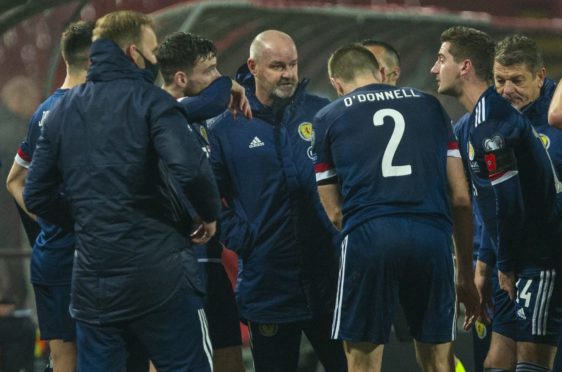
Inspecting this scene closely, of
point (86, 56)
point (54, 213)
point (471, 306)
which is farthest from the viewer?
point (86, 56)

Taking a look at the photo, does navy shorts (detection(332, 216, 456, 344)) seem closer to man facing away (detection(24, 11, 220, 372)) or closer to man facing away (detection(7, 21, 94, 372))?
man facing away (detection(24, 11, 220, 372))

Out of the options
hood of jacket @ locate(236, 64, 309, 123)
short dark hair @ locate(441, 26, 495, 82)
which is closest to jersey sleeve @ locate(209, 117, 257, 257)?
hood of jacket @ locate(236, 64, 309, 123)

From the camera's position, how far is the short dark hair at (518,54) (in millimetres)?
4770

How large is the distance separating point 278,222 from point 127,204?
1343 mm

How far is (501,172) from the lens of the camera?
427cm

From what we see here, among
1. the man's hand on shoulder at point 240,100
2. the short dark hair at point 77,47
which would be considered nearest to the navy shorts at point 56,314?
the short dark hair at point 77,47

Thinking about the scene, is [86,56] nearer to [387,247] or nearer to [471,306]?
[387,247]

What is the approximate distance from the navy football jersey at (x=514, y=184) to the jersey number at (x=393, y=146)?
0.38m

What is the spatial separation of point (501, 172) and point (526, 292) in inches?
23.6

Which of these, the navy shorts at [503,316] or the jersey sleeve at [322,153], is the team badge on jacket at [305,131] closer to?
A: the jersey sleeve at [322,153]

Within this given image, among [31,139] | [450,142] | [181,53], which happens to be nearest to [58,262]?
[31,139]

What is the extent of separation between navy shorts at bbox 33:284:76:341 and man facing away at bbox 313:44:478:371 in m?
1.27

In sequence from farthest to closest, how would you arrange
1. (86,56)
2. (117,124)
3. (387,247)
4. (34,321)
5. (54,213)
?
1. (34,321)
2. (86,56)
3. (387,247)
4. (54,213)
5. (117,124)

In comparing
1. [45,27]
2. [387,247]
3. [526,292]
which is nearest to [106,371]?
[387,247]
